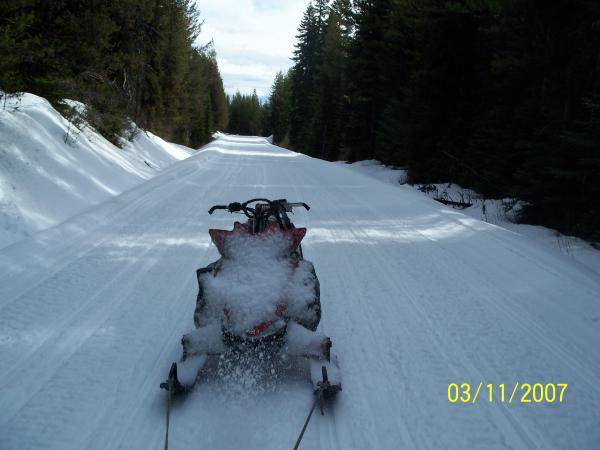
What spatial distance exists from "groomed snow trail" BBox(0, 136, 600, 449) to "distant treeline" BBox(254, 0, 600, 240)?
2124 mm

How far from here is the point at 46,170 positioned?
8.49 meters

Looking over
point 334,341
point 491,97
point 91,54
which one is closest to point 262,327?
point 334,341

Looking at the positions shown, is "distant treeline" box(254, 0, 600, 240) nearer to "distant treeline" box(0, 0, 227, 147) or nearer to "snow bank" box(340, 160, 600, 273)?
"snow bank" box(340, 160, 600, 273)

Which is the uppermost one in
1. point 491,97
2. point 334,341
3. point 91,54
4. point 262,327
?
point 491,97

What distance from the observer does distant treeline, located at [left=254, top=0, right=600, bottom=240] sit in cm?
839

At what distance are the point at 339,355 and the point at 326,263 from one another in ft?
7.95

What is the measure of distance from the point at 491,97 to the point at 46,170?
505 inches

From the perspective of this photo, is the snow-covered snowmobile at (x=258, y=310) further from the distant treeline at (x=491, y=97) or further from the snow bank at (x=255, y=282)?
the distant treeline at (x=491, y=97)

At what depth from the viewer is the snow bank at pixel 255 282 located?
3.07m

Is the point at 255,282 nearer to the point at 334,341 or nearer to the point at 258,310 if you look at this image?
the point at 258,310
